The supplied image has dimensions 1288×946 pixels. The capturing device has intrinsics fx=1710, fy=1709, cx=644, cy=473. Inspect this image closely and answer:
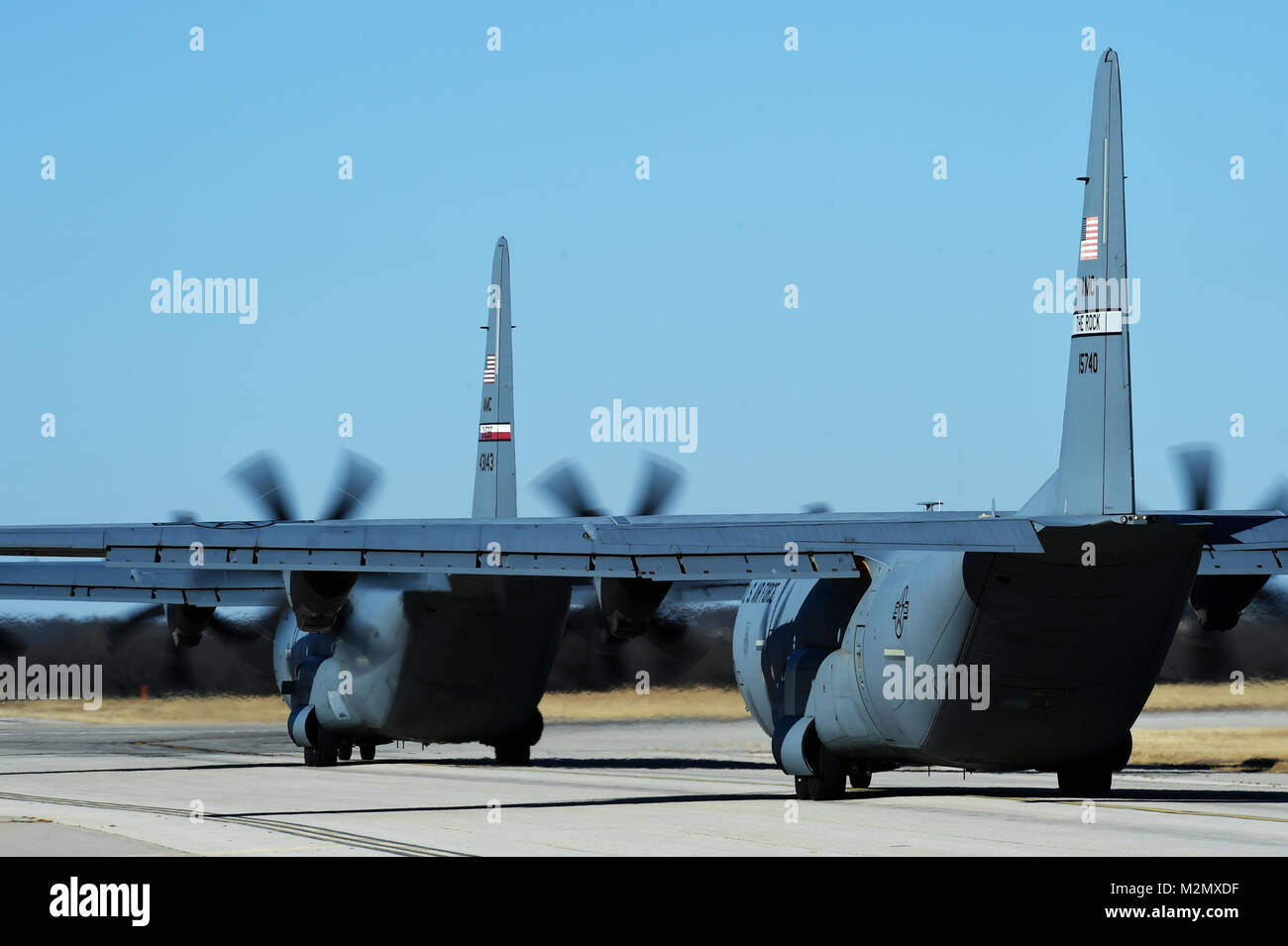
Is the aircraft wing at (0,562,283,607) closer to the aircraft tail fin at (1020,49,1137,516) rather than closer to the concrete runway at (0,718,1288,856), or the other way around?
the concrete runway at (0,718,1288,856)

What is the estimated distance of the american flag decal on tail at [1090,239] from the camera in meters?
19.0

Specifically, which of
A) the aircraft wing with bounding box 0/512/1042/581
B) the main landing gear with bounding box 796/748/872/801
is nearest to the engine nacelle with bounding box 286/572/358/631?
the aircraft wing with bounding box 0/512/1042/581

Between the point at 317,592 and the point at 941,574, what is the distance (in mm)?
9200

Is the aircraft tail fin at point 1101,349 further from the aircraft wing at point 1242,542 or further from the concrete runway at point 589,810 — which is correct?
the concrete runway at point 589,810

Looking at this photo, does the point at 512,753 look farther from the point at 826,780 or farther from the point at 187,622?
the point at 826,780

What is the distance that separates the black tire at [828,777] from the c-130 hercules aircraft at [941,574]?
3 cm

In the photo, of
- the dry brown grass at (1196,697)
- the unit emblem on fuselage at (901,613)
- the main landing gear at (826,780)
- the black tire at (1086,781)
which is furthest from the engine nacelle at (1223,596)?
the dry brown grass at (1196,697)

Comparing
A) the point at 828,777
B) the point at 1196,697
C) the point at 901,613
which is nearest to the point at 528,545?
the point at 901,613

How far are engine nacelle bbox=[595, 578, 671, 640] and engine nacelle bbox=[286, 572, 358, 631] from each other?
376cm

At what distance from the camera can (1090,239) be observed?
19.1 meters

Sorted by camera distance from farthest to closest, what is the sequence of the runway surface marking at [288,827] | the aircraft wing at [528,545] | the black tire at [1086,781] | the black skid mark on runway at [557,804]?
the black tire at [1086,781] → the black skid mark on runway at [557,804] → the aircraft wing at [528,545] → the runway surface marking at [288,827]
